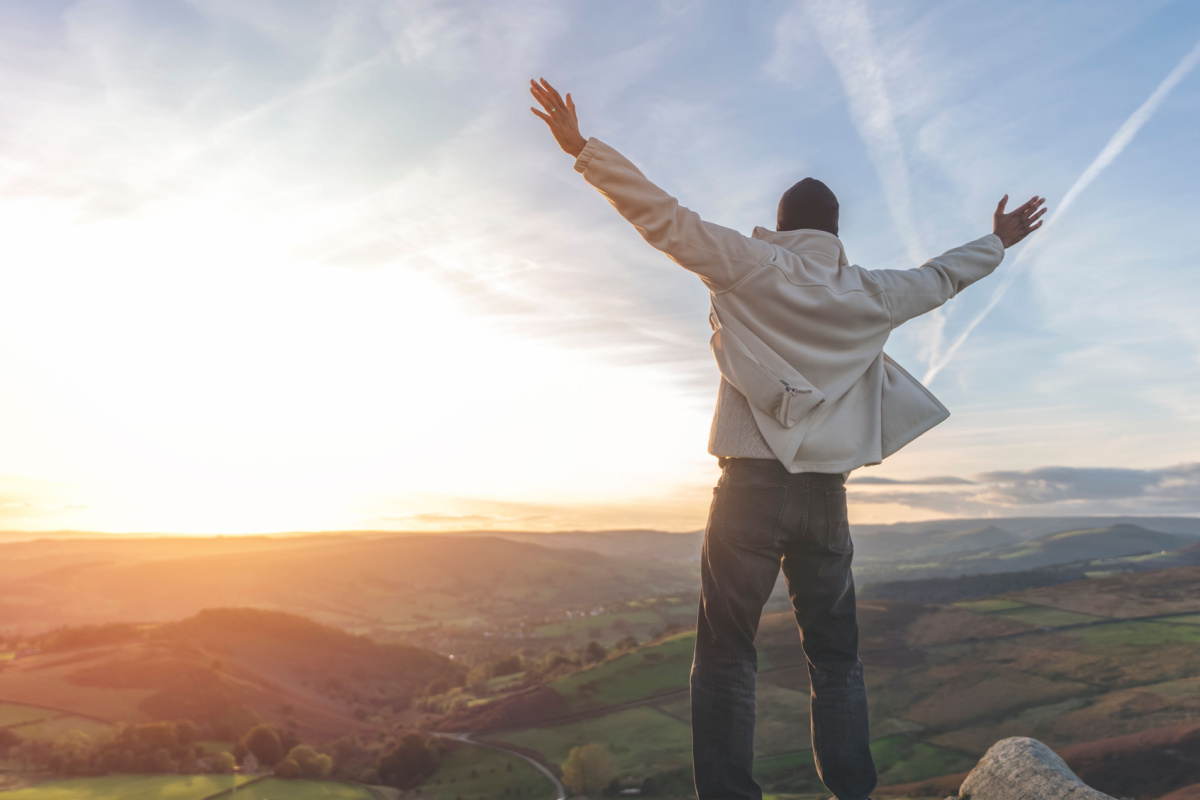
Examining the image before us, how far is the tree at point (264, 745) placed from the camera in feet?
232

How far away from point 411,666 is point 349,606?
77459mm

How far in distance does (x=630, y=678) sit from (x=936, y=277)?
86.8m

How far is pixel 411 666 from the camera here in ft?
426

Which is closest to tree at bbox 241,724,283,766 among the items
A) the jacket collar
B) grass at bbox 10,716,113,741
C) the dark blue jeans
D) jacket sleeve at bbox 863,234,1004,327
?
grass at bbox 10,716,113,741

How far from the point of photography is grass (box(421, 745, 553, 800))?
197 ft

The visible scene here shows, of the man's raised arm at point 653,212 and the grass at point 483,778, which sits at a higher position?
the man's raised arm at point 653,212

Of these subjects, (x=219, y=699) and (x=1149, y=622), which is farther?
(x=219, y=699)

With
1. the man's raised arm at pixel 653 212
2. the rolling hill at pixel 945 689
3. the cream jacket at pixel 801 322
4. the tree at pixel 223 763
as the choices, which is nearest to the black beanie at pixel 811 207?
the cream jacket at pixel 801 322

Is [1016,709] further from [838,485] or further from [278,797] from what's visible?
[838,485]

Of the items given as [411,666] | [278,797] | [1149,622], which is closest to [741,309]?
[278,797]

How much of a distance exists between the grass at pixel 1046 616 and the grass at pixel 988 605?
142cm

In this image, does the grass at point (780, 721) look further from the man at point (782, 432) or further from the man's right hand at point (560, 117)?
the man's right hand at point (560, 117)

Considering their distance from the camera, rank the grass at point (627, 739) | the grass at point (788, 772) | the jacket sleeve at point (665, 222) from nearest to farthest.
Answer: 1. the jacket sleeve at point (665, 222)
2. the grass at point (788, 772)
3. the grass at point (627, 739)

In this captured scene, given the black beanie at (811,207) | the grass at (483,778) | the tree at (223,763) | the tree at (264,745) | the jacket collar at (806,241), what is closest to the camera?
the jacket collar at (806,241)
